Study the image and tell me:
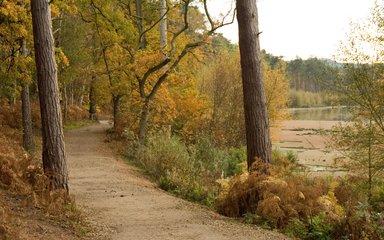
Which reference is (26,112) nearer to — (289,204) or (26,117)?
(26,117)

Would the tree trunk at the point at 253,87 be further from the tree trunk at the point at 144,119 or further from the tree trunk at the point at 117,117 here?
the tree trunk at the point at 117,117

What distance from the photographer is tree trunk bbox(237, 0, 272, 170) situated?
825 cm

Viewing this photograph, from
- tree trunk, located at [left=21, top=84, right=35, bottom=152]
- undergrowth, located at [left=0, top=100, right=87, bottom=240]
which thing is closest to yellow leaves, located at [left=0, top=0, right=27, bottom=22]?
tree trunk, located at [left=21, top=84, right=35, bottom=152]

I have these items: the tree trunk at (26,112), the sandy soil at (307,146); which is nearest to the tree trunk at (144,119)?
the tree trunk at (26,112)

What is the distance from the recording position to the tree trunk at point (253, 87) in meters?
8.25

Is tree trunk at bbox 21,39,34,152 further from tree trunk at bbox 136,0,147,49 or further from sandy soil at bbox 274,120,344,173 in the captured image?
sandy soil at bbox 274,120,344,173

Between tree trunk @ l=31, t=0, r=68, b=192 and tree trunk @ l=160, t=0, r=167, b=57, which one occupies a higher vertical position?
tree trunk @ l=160, t=0, r=167, b=57

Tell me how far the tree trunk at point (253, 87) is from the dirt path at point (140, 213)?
165 centimetres

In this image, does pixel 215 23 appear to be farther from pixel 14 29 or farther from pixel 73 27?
pixel 73 27

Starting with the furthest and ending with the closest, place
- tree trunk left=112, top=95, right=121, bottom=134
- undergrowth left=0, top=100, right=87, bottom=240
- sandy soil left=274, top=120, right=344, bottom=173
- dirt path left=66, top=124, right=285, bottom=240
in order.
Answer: sandy soil left=274, top=120, right=344, bottom=173
tree trunk left=112, top=95, right=121, bottom=134
dirt path left=66, top=124, right=285, bottom=240
undergrowth left=0, top=100, right=87, bottom=240

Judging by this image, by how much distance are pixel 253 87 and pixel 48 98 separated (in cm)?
385

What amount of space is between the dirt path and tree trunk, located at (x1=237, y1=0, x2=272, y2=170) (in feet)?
5.40

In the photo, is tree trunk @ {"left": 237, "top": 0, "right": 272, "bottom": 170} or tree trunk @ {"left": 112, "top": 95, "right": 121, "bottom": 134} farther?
tree trunk @ {"left": 112, "top": 95, "right": 121, "bottom": 134}

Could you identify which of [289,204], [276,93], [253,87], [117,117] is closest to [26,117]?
[117,117]
